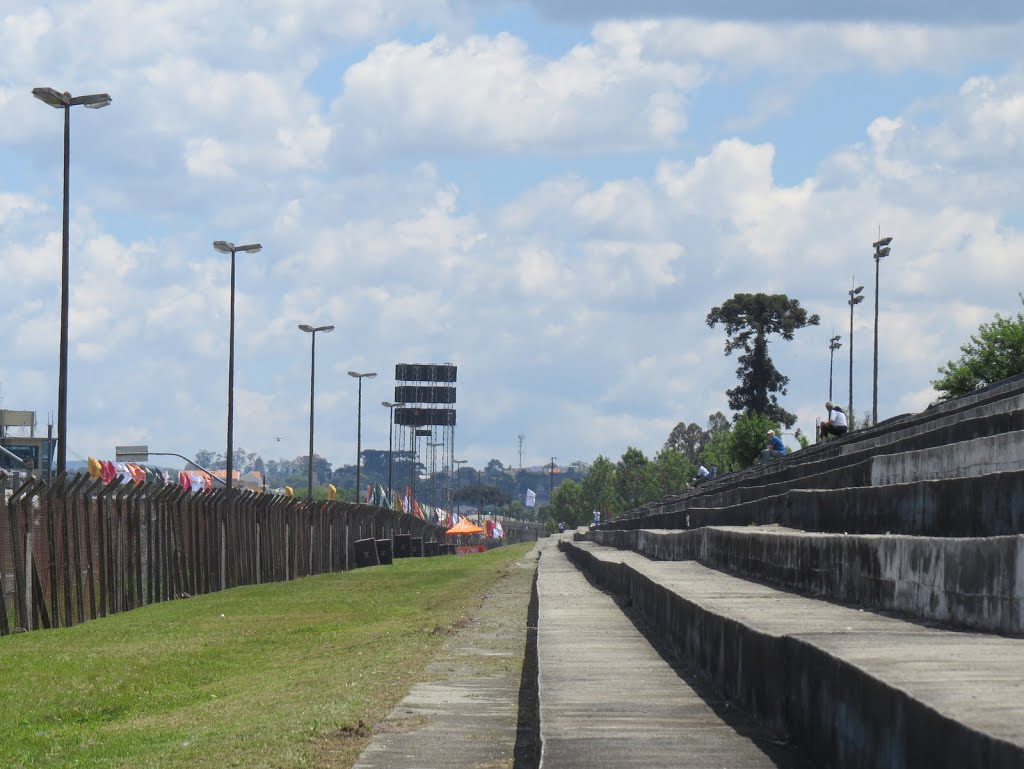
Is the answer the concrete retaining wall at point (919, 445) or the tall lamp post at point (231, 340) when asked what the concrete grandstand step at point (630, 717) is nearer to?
the concrete retaining wall at point (919, 445)

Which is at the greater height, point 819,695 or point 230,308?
point 230,308

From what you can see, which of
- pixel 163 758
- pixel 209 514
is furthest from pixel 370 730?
pixel 209 514

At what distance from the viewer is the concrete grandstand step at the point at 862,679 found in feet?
12.4

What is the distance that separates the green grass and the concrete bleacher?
1.49m

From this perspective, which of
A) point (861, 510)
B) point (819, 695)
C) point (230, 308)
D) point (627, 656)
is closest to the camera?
point (819, 695)

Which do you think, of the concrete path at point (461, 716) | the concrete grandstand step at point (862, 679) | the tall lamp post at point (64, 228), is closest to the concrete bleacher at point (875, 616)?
the concrete grandstand step at point (862, 679)

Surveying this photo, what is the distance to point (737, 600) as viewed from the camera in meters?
9.52

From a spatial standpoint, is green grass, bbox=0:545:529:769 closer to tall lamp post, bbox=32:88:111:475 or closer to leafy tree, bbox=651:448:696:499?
tall lamp post, bbox=32:88:111:475

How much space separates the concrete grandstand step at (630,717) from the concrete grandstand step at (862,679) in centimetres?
15

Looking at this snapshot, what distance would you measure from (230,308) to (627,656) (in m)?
37.3

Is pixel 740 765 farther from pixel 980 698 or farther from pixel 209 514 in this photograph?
pixel 209 514

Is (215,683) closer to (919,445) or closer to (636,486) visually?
(919,445)

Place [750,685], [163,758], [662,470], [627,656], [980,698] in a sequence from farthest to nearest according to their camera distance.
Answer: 1. [662,470]
2. [627,656]
3. [163,758]
4. [750,685]
5. [980,698]

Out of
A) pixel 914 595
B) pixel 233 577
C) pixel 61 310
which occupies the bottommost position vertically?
pixel 233 577
